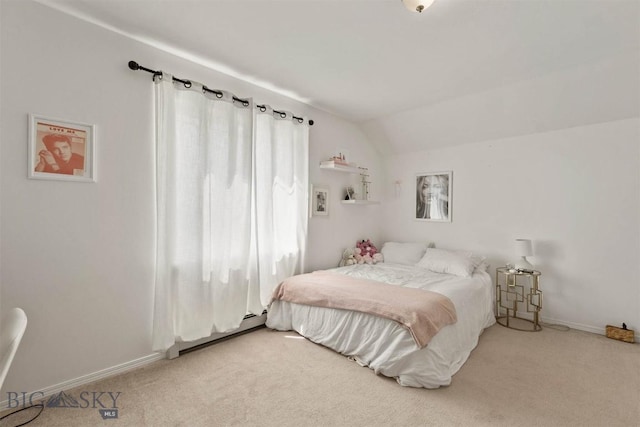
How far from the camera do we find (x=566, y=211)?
332 cm

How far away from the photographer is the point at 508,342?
2.93 metres

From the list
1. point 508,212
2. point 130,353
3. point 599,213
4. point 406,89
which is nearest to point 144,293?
point 130,353

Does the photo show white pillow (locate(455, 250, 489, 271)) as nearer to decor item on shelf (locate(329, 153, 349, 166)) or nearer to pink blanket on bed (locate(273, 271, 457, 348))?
pink blanket on bed (locate(273, 271, 457, 348))

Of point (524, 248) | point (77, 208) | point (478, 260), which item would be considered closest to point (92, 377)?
point (77, 208)

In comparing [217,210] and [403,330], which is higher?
[217,210]

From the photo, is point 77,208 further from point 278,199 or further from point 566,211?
point 566,211

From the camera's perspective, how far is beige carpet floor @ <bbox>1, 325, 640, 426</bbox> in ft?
6.01

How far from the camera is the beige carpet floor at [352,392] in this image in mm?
1833

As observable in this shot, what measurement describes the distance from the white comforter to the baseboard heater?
0.14m

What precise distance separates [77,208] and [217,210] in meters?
0.98

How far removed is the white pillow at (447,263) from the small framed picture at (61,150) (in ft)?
11.1

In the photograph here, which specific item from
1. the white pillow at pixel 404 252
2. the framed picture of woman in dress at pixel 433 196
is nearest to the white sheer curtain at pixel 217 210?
the white pillow at pixel 404 252

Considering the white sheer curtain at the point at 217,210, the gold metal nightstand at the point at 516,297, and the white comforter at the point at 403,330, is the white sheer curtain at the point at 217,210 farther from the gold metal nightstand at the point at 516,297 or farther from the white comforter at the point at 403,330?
the gold metal nightstand at the point at 516,297

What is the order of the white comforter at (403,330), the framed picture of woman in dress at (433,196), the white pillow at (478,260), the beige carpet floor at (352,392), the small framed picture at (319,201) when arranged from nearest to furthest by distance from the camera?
the beige carpet floor at (352,392), the white comforter at (403,330), the white pillow at (478,260), the small framed picture at (319,201), the framed picture of woman in dress at (433,196)
